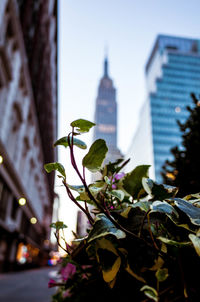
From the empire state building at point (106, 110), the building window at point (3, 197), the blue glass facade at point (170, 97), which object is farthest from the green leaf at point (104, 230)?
the empire state building at point (106, 110)

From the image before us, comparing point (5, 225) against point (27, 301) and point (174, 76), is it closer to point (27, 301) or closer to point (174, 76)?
point (27, 301)

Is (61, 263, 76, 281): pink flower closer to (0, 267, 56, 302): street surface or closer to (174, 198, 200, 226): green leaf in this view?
(174, 198, 200, 226): green leaf

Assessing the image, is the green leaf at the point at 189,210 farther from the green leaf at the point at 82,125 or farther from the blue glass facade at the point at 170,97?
the blue glass facade at the point at 170,97

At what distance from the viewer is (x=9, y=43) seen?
1524 cm

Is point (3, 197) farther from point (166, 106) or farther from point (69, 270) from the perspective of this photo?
point (166, 106)

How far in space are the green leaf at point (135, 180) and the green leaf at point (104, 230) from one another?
0.82ft

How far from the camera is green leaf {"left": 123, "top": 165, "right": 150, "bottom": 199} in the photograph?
870 millimetres

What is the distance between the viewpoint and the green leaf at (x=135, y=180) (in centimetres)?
87

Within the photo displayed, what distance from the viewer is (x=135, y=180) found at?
2.89ft

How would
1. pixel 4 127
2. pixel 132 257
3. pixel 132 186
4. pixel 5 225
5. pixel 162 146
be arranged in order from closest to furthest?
1. pixel 132 257
2. pixel 132 186
3. pixel 4 127
4. pixel 5 225
5. pixel 162 146

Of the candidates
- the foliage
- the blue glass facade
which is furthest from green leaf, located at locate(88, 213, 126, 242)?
the blue glass facade

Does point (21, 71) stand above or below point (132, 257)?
above

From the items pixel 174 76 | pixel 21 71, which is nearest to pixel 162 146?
pixel 174 76

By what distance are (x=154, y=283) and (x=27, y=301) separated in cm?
745
